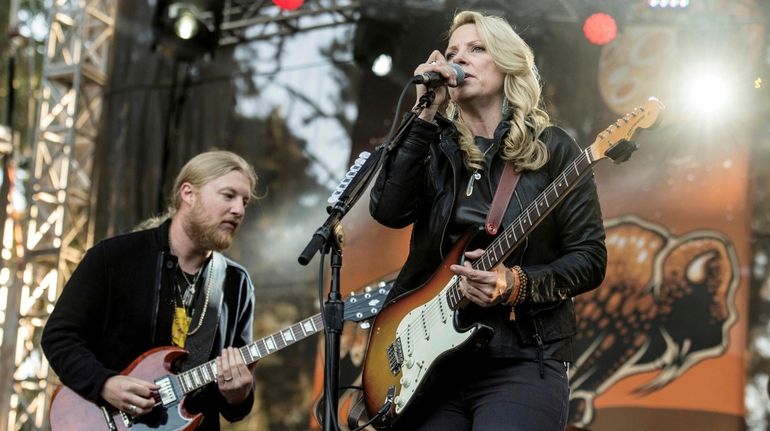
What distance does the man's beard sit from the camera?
4.69 m

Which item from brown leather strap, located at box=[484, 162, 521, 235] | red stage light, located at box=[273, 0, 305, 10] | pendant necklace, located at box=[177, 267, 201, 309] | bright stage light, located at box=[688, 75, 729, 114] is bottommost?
pendant necklace, located at box=[177, 267, 201, 309]

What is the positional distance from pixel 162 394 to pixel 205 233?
30.6 inches

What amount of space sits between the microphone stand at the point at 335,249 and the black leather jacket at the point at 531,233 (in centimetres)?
6

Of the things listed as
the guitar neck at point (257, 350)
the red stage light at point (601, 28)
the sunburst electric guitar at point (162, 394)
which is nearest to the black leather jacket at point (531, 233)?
the guitar neck at point (257, 350)

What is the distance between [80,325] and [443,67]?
227 centimetres

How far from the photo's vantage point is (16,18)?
8.77 m

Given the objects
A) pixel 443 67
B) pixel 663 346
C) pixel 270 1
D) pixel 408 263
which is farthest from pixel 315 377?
pixel 443 67

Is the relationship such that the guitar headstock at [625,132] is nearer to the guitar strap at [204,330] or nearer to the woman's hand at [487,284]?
the woman's hand at [487,284]

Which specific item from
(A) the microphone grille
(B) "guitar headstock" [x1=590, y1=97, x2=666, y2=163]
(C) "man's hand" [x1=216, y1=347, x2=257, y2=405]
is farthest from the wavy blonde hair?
(C) "man's hand" [x1=216, y1=347, x2=257, y2=405]

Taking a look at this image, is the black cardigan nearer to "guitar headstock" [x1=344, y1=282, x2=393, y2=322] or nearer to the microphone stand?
"guitar headstock" [x1=344, y1=282, x2=393, y2=322]

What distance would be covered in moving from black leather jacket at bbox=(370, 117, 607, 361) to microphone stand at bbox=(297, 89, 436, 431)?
0.06 meters

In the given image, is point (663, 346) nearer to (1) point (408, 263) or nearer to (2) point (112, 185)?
(1) point (408, 263)

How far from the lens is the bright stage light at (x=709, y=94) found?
6.37 m

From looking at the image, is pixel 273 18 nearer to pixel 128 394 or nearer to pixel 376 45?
pixel 376 45
